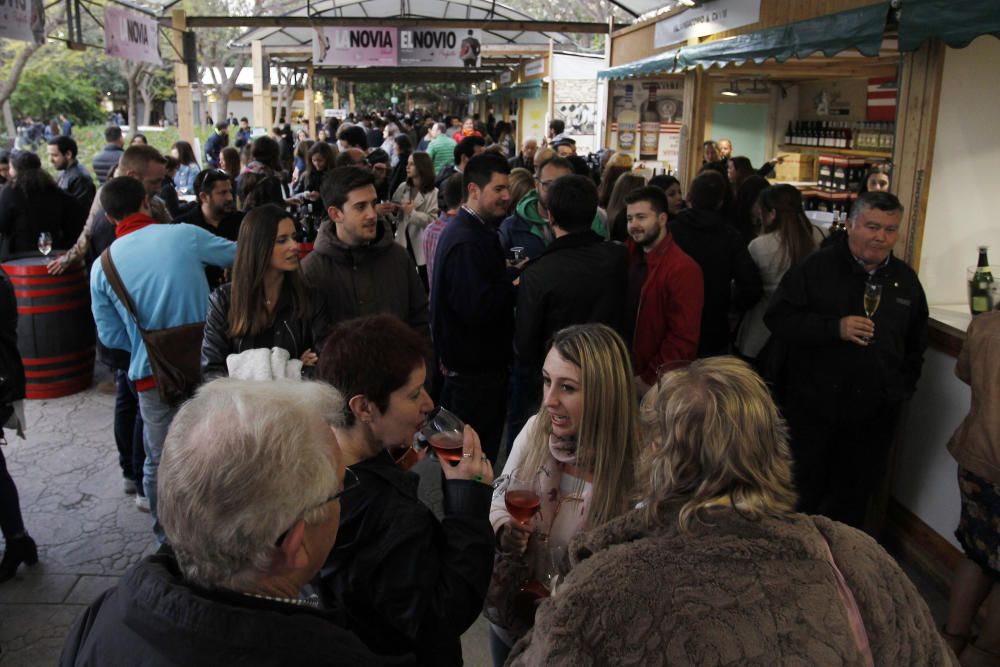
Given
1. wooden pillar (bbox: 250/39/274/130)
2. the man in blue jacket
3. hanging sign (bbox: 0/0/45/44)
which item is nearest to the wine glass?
hanging sign (bbox: 0/0/45/44)

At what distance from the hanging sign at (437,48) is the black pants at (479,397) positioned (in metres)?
10.4

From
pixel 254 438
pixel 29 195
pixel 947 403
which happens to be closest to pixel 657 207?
pixel 947 403

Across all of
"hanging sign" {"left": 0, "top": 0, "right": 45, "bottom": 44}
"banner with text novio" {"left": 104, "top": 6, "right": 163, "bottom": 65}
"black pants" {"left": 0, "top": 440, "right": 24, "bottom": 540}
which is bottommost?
"black pants" {"left": 0, "top": 440, "right": 24, "bottom": 540}

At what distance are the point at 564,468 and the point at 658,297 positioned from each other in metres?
1.98

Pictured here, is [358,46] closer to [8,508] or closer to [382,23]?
[382,23]

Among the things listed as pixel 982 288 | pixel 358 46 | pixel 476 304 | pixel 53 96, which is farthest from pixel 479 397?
pixel 53 96

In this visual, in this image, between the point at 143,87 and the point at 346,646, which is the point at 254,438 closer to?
the point at 346,646

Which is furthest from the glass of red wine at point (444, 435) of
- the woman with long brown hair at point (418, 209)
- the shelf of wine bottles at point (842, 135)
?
the shelf of wine bottles at point (842, 135)

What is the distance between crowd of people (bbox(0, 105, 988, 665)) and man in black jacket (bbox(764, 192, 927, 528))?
1 cm

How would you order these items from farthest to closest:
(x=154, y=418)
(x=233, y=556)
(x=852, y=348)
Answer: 1. (x=154, y=418)
2. (x=852, y=348)
3. (x=233, y=556)

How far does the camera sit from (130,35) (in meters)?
9.57

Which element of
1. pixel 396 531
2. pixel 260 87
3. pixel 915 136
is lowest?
pixel 396 531

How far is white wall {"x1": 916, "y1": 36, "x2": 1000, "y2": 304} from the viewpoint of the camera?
4.30 meters

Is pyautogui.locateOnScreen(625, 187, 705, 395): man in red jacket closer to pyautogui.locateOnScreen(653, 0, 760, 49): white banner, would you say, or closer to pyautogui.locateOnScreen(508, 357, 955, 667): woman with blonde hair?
pyautogui.locateOnScreen(508, 357, 955, 667): woman with blonde hair
